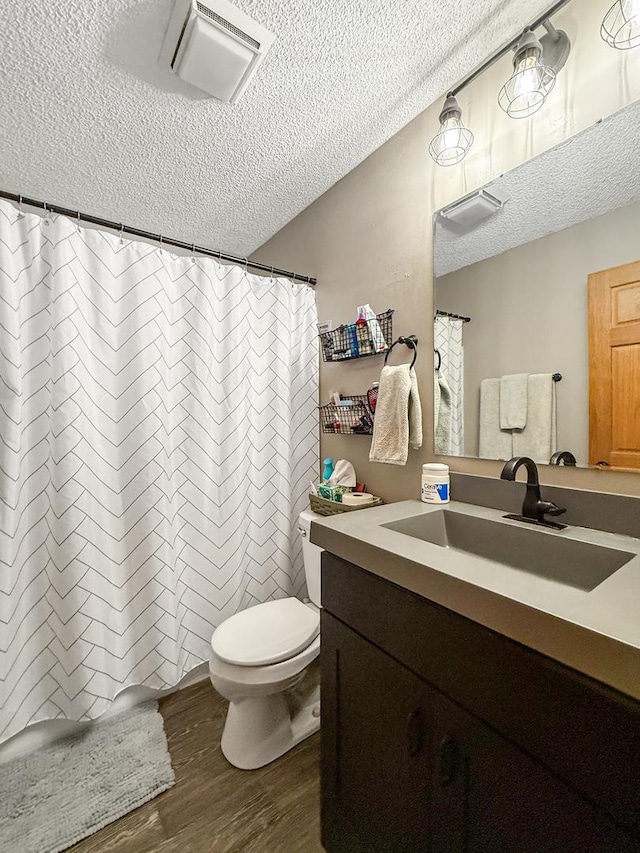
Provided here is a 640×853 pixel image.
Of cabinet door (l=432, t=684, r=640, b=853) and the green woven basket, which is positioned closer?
cabinet door (l=432, t=684, r=640, b=853)

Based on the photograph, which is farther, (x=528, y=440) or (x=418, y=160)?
(x=418, y=160)

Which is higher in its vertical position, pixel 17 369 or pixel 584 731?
pixel 17 369

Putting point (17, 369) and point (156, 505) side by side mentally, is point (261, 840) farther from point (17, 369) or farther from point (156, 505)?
point (17, 369)

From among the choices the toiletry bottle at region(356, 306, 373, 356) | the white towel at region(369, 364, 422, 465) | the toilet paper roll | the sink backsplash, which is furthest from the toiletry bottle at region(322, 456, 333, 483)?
the sink backsplash

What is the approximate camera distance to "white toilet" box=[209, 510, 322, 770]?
1198 mm

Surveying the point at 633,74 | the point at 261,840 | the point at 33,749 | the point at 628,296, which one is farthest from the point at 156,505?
the point at 633,74

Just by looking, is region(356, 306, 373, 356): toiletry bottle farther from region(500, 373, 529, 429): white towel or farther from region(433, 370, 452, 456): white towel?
region(500, 373, 529, 429): white towel

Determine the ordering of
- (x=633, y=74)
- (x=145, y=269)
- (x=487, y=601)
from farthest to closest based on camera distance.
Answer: (x=145, y=269), (x=633, y=74), (x=487, y=601)

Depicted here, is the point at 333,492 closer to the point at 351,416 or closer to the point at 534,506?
the point at 351,416

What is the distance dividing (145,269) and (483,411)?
1430 millimetres

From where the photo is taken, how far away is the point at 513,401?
Answer: 1.15 meters

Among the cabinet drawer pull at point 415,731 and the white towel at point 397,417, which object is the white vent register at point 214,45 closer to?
the white towel at point 397,417

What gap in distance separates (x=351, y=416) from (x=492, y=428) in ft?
2.10

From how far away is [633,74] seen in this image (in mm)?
906
